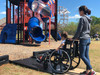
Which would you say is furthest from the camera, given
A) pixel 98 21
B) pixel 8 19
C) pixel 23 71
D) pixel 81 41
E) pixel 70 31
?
pixel 98 21

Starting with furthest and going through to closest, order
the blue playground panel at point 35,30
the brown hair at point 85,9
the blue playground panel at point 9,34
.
→ the blue playground panel at point 9,34 < the blue playground panel at point 35,30 < the brown hair at point 85,9

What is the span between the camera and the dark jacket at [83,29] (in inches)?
113

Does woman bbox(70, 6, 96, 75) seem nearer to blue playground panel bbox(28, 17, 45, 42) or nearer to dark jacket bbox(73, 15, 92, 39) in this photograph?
dark jacket bbox(73, 15, 92, 39)

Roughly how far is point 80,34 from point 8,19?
12065 millimetres

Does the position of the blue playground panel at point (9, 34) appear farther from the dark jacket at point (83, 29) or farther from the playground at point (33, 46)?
the dark jacket at point (83, 29)

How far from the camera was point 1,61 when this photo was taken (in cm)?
→ 383

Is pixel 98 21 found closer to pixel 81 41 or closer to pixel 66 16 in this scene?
pixel 66 16

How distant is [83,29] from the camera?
2.95m

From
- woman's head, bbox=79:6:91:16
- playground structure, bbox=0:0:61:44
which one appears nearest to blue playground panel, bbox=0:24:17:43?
playground structure, bbox=0:0:61:44

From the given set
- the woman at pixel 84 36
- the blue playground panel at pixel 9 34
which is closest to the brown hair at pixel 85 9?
the woman at pixel 84 36

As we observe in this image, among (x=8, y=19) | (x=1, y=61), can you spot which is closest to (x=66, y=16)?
(x=8, y=19)

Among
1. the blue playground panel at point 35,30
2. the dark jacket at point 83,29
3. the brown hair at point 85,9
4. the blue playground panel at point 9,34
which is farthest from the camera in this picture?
the blue playground panel at point 9,34

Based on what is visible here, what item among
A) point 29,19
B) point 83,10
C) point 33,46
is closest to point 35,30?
point 29,19

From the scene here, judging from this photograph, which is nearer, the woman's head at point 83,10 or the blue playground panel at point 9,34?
the woman's head at point 83,10
